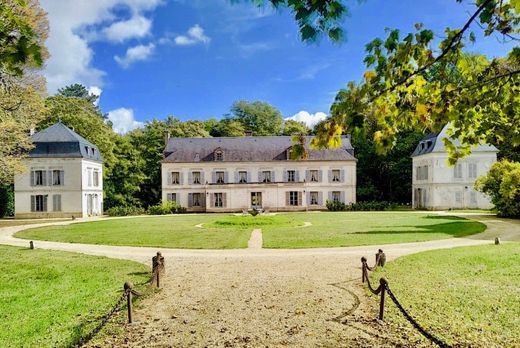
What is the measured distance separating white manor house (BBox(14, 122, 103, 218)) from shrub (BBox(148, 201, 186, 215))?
5.89 metres

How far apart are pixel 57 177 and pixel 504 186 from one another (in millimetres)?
34520

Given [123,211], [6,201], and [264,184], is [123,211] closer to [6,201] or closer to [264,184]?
[6,201]

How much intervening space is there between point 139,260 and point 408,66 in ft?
35.0

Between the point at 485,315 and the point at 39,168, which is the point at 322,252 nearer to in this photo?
the point at 485,315

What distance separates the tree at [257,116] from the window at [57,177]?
1229 inches

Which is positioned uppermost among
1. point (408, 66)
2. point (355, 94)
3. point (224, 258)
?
point (408, 66)

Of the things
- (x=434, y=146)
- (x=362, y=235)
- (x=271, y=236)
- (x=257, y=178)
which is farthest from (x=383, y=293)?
(x=257, y=178)

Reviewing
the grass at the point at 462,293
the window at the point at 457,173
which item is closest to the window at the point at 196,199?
the window at the point at 457,173

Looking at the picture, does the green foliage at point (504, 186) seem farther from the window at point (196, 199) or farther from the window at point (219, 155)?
the window at point (196, 199)

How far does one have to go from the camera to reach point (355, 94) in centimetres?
454

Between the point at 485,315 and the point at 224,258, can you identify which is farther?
the point at 224,258

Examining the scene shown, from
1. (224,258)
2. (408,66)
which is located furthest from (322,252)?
(408,66)

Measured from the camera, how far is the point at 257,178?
40.9 m

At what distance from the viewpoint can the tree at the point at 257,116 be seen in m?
62.7
